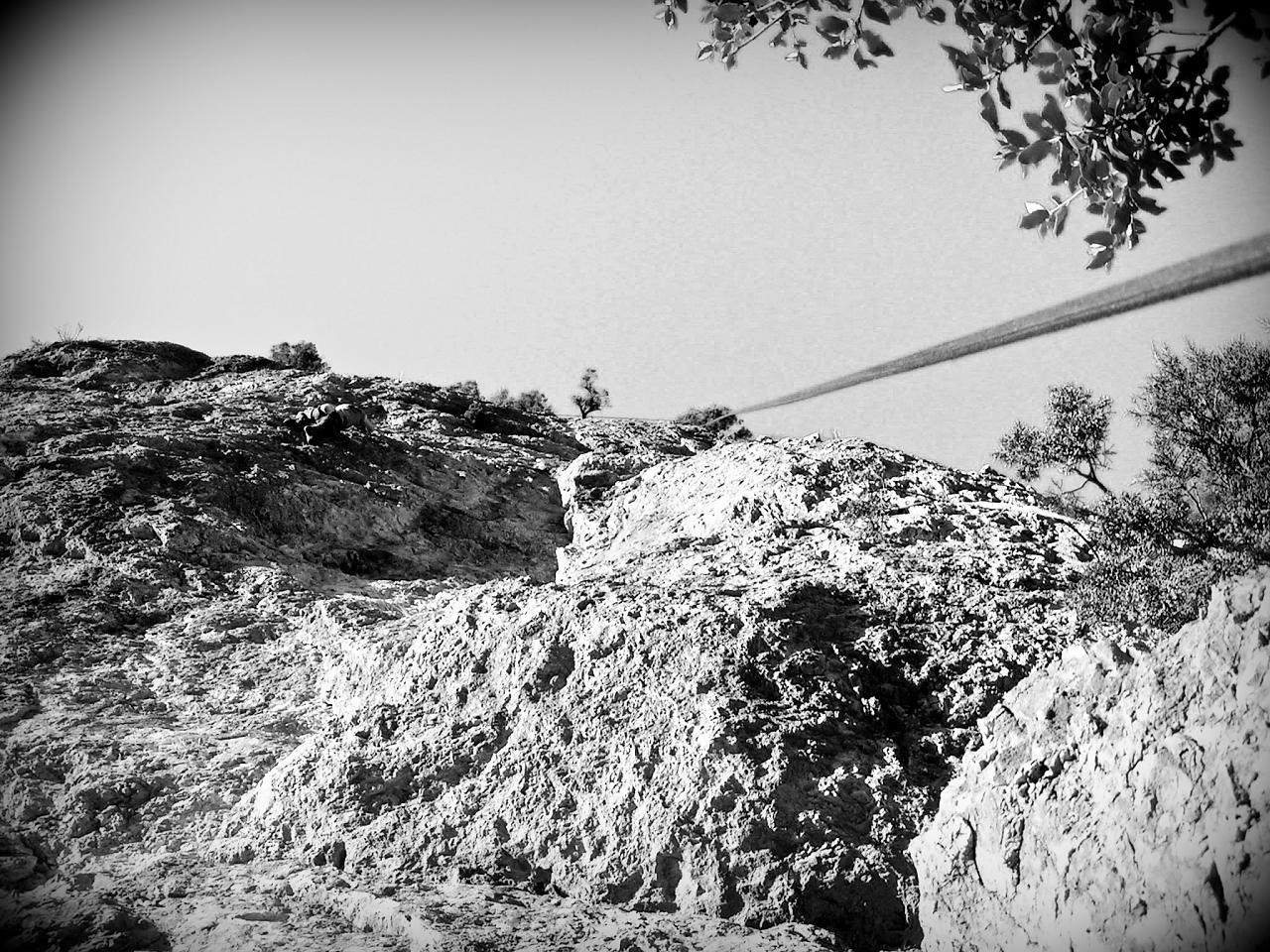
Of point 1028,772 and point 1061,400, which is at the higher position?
point 1061,400

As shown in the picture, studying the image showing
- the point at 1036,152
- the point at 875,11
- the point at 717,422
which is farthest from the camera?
the point at 717,422

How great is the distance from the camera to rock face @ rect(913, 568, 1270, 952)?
4.54 metres

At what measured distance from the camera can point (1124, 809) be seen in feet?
17.3

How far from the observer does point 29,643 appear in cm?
1025

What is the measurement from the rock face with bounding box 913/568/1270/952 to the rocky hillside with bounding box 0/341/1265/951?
0.26 metres

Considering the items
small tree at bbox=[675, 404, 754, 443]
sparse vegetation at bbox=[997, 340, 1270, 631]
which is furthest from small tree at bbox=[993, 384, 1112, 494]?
small tree at bbox=[675, 404, 754, 443]

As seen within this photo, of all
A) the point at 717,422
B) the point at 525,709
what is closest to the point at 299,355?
the point at 717,422

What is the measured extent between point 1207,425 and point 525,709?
6676 millimetres

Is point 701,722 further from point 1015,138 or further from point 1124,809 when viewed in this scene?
point 1015,138

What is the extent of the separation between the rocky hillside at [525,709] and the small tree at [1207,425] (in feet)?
4.03

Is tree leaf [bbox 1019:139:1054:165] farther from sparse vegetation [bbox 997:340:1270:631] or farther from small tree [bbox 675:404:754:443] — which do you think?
small tree [bbox 675:404:754:443]

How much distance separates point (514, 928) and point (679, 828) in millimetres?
1310

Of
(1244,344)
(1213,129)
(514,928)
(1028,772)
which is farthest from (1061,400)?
(514,928)

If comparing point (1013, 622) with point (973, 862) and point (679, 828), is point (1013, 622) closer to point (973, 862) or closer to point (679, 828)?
point (973, 862)
